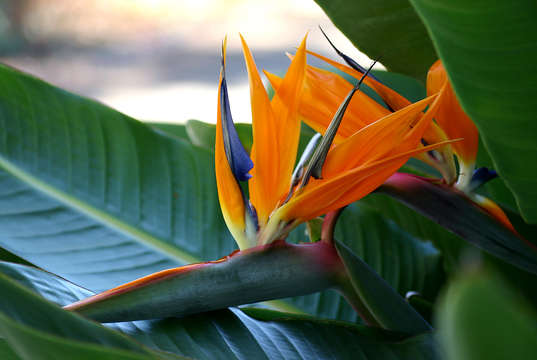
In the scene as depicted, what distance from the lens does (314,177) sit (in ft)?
1.06

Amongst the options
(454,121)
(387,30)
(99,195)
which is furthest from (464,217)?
(99,195)

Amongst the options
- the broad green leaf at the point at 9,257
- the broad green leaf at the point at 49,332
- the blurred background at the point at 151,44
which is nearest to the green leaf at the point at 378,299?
the broad green leaf at the point at 49,332

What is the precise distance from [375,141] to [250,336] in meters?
0.13

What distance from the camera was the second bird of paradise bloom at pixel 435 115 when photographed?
367 mm

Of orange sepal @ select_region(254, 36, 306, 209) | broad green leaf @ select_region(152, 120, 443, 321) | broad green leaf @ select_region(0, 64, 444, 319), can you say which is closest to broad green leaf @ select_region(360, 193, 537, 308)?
broad green leaf @ select_region(152, 120, 443, 321)

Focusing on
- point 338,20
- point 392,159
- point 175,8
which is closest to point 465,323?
point 392,159

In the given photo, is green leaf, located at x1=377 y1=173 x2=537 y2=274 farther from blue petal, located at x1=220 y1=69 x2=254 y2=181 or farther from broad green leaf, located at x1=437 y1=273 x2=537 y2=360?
broad green leaf, located at x1=437 y1=273 x2=537 y2=360

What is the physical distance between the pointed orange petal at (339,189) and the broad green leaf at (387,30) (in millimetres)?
167

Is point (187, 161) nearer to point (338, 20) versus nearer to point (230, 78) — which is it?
point (338, 20)

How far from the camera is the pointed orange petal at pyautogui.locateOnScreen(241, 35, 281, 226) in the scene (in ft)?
1.09

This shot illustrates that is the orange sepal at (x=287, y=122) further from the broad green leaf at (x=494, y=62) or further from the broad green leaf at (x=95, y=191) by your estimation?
the broad green leaf at (x=95, y=191)

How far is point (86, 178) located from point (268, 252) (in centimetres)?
27

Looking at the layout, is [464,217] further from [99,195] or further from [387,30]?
[99,195]

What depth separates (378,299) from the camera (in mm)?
366
